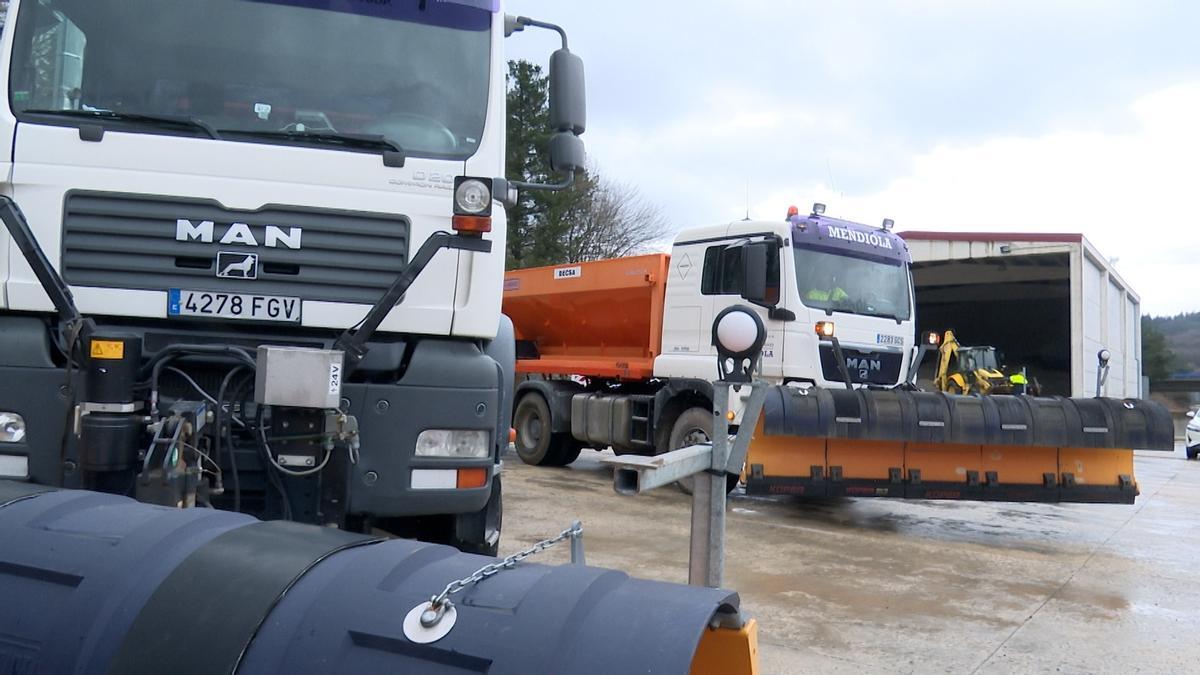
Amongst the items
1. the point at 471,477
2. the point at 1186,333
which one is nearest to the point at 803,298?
the point at 471,477

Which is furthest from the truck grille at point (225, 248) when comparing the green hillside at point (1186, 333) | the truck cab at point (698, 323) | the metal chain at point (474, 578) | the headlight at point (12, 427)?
the green hillside at point (1186, 333)

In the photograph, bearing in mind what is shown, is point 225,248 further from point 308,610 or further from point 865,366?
point 865,366

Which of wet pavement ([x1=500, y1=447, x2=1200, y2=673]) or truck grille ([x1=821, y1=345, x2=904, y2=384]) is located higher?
truck grille ([x1=821, y1=345, x2=904, y2=384])

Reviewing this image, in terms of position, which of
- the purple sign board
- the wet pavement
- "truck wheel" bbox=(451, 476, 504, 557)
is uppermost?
the purple sign board

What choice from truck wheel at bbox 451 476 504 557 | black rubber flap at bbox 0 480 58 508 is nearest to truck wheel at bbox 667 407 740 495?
truck wheel at bbox 451 476 504 557

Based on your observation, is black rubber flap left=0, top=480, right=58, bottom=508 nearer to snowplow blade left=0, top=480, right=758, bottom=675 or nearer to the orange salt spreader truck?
snowplow blade left=0, top=480, right=758, bottom=675

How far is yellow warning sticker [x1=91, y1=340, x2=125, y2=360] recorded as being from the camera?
3414mm

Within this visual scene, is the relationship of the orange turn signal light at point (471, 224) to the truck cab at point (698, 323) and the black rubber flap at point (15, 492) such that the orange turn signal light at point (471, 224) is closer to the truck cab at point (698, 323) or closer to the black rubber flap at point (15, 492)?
the black rubber flap at point (15, 492)

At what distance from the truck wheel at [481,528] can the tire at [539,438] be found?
7927 millimetres

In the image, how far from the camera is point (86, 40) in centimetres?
394

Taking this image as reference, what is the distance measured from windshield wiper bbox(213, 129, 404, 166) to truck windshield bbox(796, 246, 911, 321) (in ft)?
19.3

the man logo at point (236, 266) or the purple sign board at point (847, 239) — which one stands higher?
the purple sign board at point (847, 239)

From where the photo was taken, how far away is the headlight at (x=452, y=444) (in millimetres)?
3760

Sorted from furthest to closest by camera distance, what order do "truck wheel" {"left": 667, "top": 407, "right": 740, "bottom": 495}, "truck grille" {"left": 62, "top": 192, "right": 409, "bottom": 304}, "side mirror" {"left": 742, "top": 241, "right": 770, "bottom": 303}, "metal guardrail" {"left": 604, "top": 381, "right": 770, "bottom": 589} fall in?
"truck wheel" {"left": 667, "top": 407, "right": 740, "bottom": 495}, "side mirror" {"left": 742, "top": 241, "right": 770, "bottom": 303}, "truck grille" {"left": 62, "top": 192, "right": 409, "bottom": 304}, "metal guardrail" {"left": 604, "top": 381, "right": 770, "bottom": 589}
